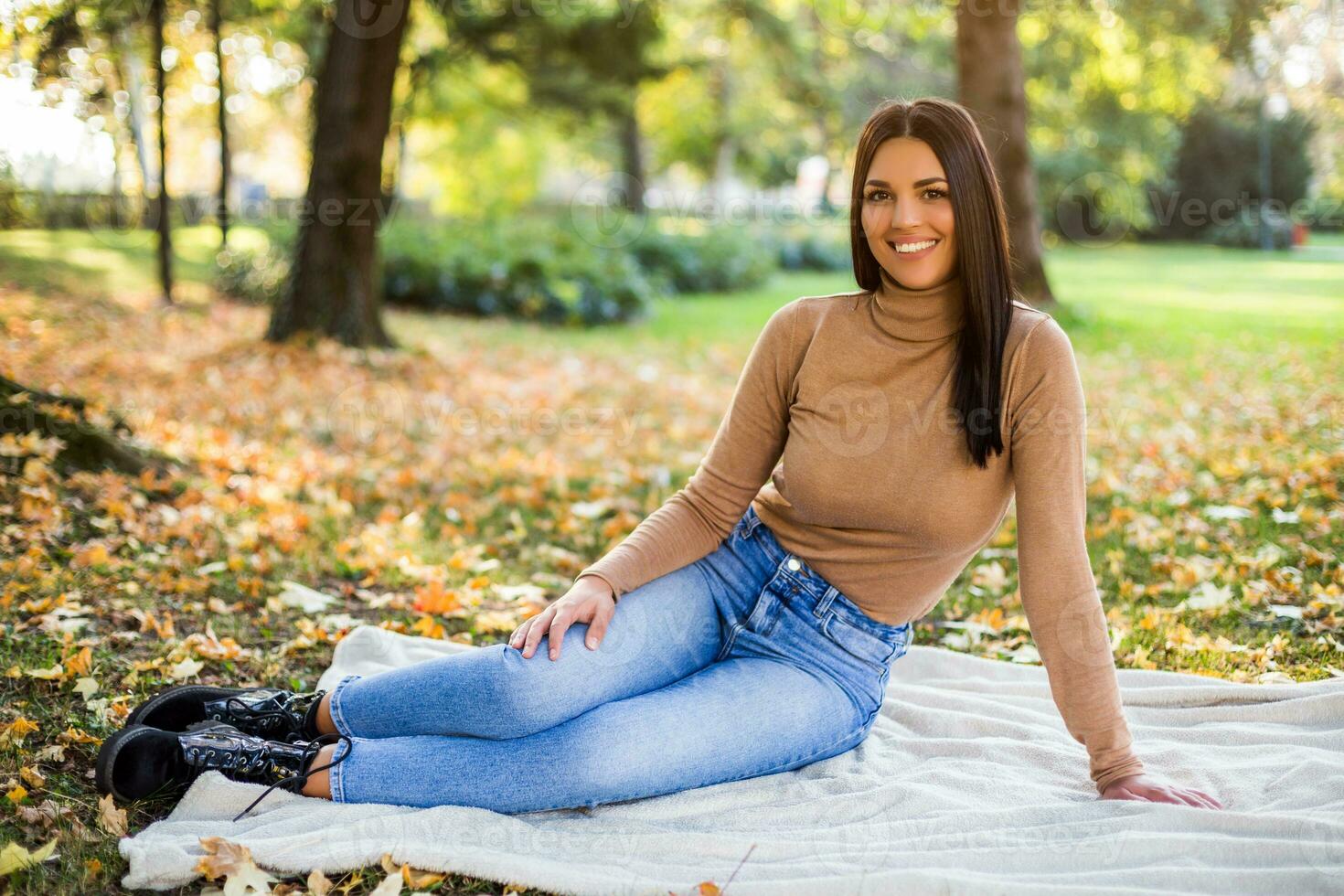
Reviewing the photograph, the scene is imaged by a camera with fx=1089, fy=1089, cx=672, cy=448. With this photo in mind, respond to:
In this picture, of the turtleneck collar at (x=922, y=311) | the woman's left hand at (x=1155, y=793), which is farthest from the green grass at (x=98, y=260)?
the woman's left hand at (x=1155, y=793)

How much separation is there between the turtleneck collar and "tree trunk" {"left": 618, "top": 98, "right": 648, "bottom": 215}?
17218 mm

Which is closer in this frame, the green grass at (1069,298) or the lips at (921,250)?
the lips at (921,250)

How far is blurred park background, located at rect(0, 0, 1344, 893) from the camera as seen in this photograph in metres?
3.36

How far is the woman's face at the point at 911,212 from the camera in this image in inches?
87.3

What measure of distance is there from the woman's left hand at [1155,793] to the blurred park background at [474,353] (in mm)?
1055

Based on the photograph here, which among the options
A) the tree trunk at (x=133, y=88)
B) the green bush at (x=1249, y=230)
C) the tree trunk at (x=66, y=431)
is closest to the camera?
the tree trunk at (x=66, y=431)

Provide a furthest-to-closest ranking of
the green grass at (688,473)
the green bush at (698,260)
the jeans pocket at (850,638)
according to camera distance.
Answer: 1. the green bush at (698,260)
2. the green grass at (688,473)
3. the jeans pocket at (850,638)

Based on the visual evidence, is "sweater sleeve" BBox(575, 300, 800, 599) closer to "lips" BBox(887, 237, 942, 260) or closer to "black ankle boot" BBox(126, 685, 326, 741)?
"lips" BBox(887, 237, 942, 260)

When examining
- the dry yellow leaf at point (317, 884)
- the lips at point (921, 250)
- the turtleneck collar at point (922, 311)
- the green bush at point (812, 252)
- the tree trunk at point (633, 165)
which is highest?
the tree trunk at point (633, 165)

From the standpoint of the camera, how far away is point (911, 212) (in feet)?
7.28

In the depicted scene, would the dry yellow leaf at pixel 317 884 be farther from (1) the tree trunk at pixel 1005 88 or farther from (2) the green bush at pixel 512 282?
(2) the green bush at pixel 512 282

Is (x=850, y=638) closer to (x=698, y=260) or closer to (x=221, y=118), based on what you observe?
(x=221, y=118)

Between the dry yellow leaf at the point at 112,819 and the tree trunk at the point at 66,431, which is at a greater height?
the tree trunk at the point at 66,431

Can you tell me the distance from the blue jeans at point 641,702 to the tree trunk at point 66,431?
258cm
